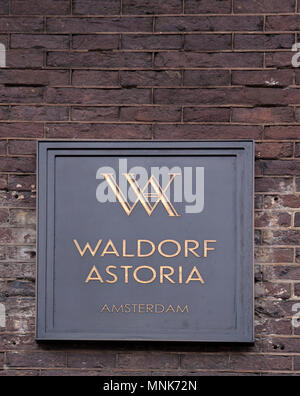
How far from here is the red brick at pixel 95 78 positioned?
8.21ft

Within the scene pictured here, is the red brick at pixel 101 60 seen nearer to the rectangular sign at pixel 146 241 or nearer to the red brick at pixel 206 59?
the red brick at pixel 206 59

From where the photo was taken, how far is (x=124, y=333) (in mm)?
2412

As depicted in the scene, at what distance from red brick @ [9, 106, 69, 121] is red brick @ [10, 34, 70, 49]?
29 cm

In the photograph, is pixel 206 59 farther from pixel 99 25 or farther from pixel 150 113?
pixel 99 25

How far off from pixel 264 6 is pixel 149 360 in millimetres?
1752

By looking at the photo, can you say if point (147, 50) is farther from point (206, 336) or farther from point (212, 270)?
point (206, 336)

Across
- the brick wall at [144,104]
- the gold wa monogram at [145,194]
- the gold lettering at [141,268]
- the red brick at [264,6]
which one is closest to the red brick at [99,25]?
the brick wall at [144,104]

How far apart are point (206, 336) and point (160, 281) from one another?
325 mm

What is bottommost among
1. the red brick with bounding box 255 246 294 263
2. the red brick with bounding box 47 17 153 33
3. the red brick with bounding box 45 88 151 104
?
the red brick with bounding box 255 246 294 263

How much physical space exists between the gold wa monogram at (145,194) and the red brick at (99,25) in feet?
2.29

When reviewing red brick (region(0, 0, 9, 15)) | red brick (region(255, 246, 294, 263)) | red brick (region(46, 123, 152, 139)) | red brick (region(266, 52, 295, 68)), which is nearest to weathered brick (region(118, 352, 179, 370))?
red brick (region(255, 246, 294, 263))

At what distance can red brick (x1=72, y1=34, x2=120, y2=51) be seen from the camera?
251 centimetres

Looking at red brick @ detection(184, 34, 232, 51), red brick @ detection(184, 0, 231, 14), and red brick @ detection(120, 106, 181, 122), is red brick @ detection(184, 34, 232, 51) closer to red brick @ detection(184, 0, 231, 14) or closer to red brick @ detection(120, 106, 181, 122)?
red brick @ detection(184, 0, 231, 14)

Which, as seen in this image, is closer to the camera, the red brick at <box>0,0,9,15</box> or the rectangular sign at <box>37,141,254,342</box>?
the rectangular sign at <box>37,141,254,342</box>
